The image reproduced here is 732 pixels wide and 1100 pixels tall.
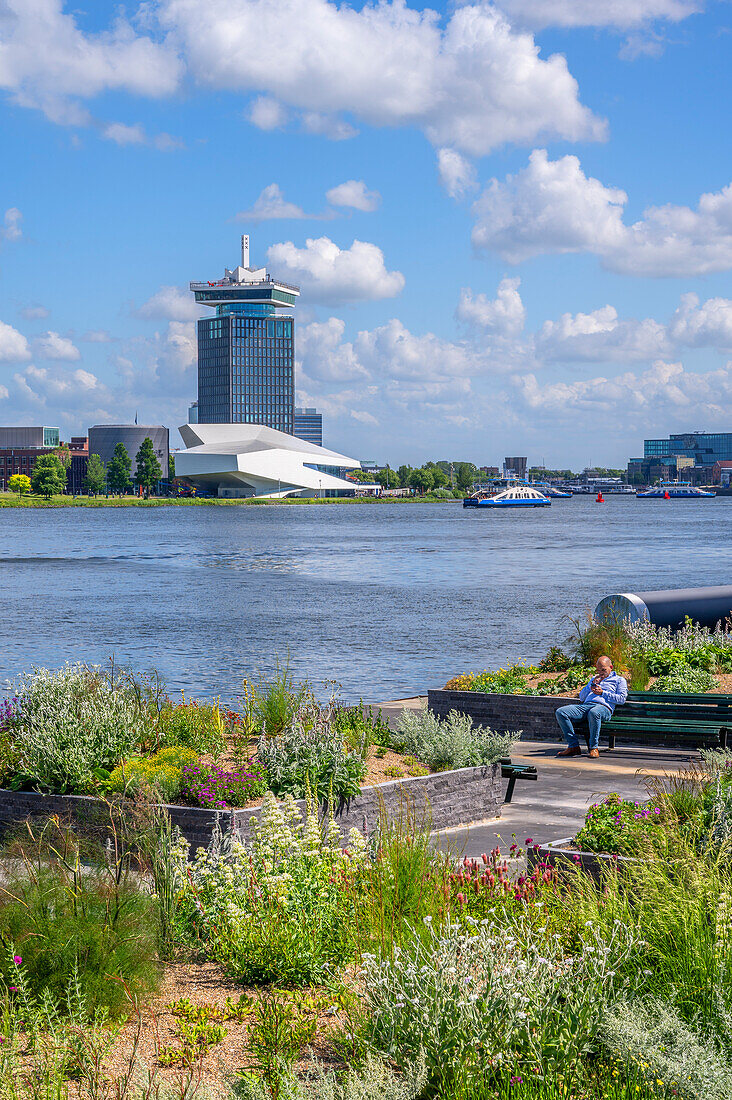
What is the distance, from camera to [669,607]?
1936 centimetres

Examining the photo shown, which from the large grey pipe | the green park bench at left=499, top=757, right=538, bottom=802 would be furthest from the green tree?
the green park bench at left=499, top=757, right=538, bottom=802

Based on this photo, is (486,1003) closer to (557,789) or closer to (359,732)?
(359,732)

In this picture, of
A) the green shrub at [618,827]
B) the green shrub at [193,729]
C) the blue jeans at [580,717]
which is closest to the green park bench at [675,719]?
the blue jeans at [580,717]

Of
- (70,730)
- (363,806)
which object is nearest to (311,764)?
(363,806)

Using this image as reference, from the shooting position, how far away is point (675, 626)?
19422 mm

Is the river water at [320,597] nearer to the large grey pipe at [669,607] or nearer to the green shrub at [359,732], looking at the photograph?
the large grey pipe at [669,607]

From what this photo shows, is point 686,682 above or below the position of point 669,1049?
below

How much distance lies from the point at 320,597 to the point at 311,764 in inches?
1485

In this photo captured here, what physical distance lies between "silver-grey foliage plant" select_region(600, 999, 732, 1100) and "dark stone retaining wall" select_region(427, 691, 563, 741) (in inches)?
385

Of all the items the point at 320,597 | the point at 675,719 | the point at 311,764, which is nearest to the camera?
the point at 311,764

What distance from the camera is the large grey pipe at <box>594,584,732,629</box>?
1906 cm

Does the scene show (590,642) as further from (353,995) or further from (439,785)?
(353,995)

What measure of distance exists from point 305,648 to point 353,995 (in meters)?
26.7

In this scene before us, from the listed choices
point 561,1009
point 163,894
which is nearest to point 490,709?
point 163,894
